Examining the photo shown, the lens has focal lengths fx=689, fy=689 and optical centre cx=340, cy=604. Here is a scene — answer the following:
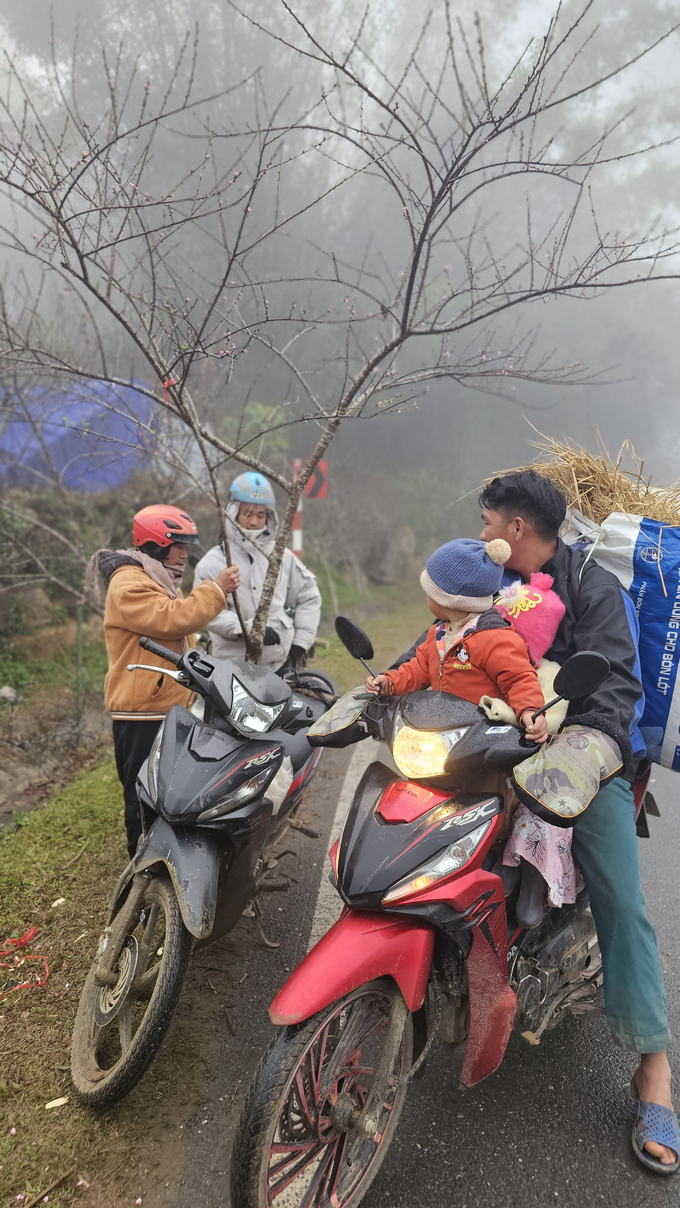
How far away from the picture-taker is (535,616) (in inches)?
92.5

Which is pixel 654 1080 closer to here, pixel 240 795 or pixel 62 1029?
pixel 240 795

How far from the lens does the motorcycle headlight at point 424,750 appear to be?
196 centimetres

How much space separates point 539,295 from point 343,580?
47.1 ft

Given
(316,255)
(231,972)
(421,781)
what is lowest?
(231,972)

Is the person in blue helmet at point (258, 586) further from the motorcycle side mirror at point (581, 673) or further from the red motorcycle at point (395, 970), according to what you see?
the motorcycle side mirror at point (581, 673)

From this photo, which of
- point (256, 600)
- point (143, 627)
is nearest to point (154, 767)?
point (143, 627)

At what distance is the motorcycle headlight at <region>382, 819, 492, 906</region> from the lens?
1762mm

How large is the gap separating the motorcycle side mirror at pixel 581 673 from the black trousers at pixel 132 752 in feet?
6.81

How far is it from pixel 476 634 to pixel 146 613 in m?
1.56

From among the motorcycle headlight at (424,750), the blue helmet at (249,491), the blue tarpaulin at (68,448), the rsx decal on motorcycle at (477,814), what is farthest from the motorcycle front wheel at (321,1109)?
the blue tarpaulin at (68,448)

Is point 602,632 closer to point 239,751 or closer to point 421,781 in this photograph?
point 421,781

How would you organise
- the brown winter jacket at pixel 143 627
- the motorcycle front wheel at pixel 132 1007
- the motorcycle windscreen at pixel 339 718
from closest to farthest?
the motorcycle front wheel at pixel 132 1007 → the motorcycle windscreen at pixel 339 718 → the brown winter jacket at pixel 143 627

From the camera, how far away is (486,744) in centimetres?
190

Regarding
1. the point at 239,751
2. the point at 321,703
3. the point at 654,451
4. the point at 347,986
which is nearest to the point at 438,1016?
the point at 347,986
